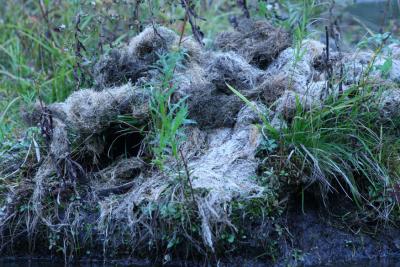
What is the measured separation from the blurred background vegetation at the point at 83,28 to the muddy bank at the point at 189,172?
17.6 inches

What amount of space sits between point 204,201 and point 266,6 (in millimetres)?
2395

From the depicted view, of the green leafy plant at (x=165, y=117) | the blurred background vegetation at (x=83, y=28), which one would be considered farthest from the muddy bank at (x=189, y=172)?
the blurred background vegetation at (x=83, y=28)

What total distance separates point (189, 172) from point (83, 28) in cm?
264

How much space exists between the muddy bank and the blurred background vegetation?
446 mm

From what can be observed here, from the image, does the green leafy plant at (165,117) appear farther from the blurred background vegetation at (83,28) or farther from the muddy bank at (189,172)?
the blurred background vegetation at (83,28)

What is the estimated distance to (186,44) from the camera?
4.94 meters

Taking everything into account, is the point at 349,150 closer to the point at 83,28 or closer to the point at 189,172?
the point at 189,172

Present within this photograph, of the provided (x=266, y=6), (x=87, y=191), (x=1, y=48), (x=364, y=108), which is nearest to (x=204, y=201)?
(x=87, y=191)

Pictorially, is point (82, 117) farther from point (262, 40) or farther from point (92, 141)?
point (262, 40)

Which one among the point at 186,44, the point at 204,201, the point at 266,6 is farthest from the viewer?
the point at 266,6

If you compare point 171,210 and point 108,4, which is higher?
point 108,4

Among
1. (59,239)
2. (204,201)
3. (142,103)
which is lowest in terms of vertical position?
(59,239)

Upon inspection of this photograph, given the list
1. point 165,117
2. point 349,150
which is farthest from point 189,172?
point 349,150

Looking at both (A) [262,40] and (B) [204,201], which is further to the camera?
(A) [262,40]
